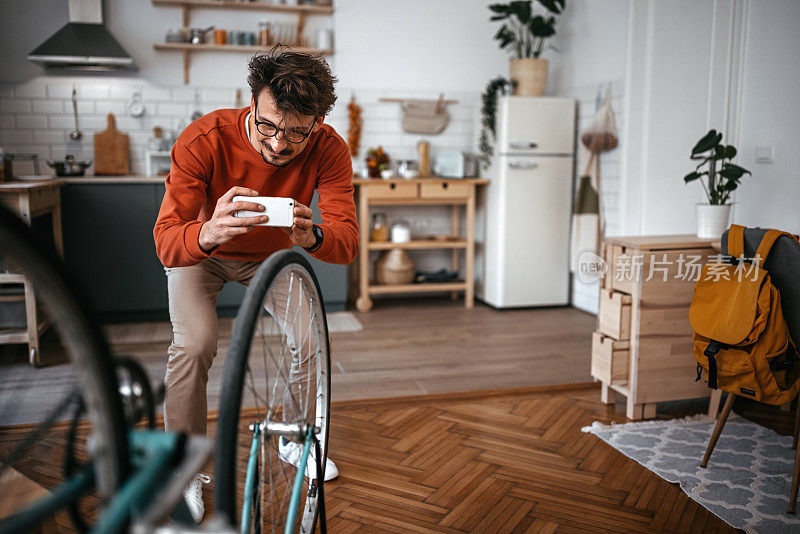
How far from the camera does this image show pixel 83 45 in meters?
4.12

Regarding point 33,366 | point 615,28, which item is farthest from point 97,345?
point 615,28

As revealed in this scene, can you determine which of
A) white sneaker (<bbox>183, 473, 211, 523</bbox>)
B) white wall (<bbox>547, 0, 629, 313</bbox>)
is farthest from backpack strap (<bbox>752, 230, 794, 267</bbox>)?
white wall (<bbox>547, 0, 629, 313</bbox>)

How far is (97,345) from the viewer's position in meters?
0.71

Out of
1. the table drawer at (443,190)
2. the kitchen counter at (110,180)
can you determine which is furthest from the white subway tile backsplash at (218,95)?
the table drawer at (443,190)

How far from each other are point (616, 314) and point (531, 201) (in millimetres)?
1958

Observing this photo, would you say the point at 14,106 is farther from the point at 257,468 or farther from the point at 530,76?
the point at 257,468

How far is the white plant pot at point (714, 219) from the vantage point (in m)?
2.68

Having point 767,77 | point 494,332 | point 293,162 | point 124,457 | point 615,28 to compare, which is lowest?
point 494,332

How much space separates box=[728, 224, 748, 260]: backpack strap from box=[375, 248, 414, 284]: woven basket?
8.83 ft

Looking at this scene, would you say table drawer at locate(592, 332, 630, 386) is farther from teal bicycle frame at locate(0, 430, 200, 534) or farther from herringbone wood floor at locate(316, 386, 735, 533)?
teal bicycle frame at locate(0, 430, 200, 534)

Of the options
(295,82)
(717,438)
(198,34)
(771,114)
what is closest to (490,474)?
(717,438)

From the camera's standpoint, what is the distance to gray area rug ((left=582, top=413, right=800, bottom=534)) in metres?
1.88

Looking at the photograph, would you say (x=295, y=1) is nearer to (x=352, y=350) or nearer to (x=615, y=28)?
(x=615, y=28)

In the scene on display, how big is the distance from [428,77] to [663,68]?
6.43 ft
